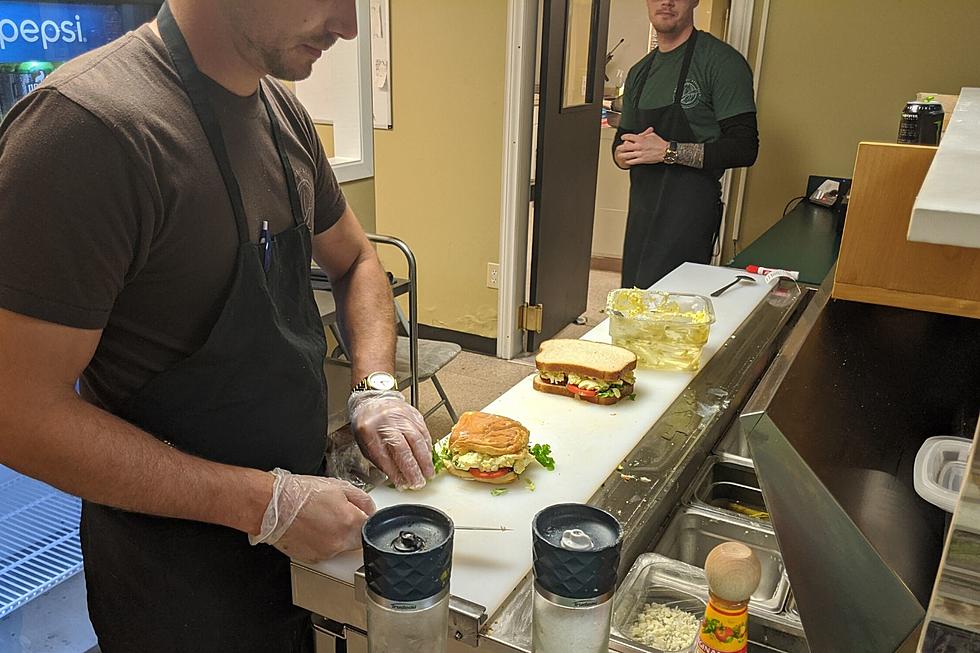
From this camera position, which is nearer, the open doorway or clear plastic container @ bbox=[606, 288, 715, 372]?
clear plastic container @ bbox=[606, 288, 715, 372]

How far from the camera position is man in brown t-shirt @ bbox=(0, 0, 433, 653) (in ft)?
2.85

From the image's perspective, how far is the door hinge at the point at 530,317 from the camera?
4.11 m

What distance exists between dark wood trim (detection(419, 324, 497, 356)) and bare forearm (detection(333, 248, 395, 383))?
2713 millimetres

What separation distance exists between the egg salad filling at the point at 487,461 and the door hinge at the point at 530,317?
2862 mm

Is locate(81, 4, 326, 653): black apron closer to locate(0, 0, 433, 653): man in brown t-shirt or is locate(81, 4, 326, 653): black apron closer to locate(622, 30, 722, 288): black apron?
locate(0, 0, 433, 653): man in brown t-shirt

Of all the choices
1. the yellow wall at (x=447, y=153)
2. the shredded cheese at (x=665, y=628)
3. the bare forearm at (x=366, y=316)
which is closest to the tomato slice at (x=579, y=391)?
the bare forearm at (x=366, y=316)

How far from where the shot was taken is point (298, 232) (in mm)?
1204

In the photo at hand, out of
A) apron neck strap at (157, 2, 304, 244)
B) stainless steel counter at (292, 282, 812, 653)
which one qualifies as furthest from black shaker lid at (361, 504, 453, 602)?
apron neck strap at (157, 2, 304, 244)

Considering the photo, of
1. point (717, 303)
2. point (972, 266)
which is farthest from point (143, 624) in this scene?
point (717, 303)

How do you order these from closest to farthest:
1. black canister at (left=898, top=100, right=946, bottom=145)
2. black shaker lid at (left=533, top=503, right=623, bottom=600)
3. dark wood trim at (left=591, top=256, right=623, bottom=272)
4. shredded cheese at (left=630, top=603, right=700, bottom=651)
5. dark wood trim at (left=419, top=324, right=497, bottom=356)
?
1. black shaker lid at (left=533, top=503, right=623, bottom=600)
2. shredded cheese at (left=630, top=603, right=700, bottom=651)
3. black canister at (left=898, top=100, right=946, bottom=145)
4. dark wood trim at (left=419, top=324, right=497, bottom=356)
5. dark wood trim at (left=591, top=256, right=623, bottom=272)

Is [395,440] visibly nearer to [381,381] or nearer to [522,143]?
[381,381]

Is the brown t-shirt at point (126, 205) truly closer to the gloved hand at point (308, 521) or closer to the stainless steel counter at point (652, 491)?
the gloved hand at point (308, 521)

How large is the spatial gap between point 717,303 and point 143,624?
158 centimetres

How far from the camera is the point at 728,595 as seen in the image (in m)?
0.81
